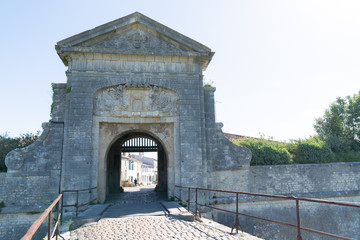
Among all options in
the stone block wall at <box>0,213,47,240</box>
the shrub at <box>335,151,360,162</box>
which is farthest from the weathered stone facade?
the shrub at <box>335,151,360,162</box>

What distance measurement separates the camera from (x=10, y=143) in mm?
10859

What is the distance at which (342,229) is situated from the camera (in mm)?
11547

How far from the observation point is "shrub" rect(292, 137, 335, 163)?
42.3 feet

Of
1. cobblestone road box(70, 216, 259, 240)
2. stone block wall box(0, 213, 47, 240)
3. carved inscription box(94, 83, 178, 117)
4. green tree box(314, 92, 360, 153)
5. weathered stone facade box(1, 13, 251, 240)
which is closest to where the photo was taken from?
cobblestone road box(70, 216, 259, 240)

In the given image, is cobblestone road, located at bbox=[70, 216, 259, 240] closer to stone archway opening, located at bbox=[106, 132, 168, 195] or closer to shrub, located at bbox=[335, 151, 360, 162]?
stone archway opening, located at bbox=[106, 132, 168, 195]

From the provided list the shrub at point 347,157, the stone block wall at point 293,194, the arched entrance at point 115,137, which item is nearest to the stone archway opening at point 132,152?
the arched entrance at point 115,137

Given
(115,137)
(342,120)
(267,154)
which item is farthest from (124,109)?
(342,120)

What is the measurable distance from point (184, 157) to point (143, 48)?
461 centimetres

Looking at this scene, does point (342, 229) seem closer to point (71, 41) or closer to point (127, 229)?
point (127, 229)

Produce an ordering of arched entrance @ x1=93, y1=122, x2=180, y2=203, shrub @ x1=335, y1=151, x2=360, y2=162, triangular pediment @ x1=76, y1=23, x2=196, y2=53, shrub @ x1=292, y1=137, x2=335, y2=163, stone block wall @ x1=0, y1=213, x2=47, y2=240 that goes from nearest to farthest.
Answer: stone block wall @ x1=0, y1=213, x2=47, y2=240 < arched entrance @ x1=93, y1=122, x2=180, y2=203 < triangular pediment @ x1=76, y1=23, x2=196, y2=53 < shrub @ x1=292, y1=137, x2=335, y2=163 < shrub @ x1=335, y1=151, x2=360, y2=162

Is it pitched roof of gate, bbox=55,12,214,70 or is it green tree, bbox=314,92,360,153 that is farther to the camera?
green tree, bbox=314,92,360,153

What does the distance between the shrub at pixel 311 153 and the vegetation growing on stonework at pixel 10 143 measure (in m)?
12.1

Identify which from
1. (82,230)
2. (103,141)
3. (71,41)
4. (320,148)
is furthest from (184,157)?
(320,148)

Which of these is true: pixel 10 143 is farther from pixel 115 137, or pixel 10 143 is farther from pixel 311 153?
pixel 311 153
